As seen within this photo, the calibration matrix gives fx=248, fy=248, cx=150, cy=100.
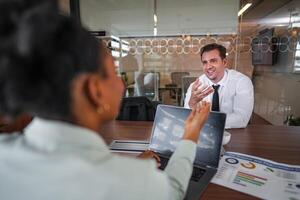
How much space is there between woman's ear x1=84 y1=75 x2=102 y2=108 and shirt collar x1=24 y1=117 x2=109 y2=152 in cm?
6

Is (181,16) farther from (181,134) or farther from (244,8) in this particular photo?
(181,134)

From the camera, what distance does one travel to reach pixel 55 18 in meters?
0.42

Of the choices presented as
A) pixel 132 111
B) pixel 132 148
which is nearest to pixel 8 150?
pixel 132 148

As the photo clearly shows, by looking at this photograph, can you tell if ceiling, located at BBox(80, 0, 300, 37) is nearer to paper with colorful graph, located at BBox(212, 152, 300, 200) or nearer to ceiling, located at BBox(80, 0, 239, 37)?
ceiling, located at BBox(80, 0, 239, 37)

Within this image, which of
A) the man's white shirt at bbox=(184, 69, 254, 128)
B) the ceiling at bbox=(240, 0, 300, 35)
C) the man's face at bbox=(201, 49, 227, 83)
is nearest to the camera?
the man's white shirt at bbox=(184, 69, 254, 128)

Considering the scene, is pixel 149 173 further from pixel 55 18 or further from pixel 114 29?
pixel 114 29

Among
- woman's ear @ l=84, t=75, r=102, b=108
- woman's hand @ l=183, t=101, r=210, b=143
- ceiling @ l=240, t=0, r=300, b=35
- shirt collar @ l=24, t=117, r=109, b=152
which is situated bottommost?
woman's hand @ l=183, t=101, r=210, b=143

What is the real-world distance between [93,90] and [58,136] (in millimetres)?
108

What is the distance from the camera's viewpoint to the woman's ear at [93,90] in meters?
0.47

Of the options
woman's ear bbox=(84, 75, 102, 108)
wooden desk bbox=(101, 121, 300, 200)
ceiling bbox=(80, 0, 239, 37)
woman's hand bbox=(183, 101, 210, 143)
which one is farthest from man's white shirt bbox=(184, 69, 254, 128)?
ceiling bbox=(80, 0, 239, 37)

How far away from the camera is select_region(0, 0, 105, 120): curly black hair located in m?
0.40

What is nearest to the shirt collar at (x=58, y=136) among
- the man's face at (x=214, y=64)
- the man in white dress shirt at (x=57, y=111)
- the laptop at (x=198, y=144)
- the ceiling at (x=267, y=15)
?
the man in white dress shirt at (x=57, y=111)

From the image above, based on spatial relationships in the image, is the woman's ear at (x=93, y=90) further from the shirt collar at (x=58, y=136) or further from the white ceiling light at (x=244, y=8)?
the white ceiling light at (x=244, y=8)

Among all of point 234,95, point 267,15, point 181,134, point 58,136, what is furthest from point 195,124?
point 267,15
